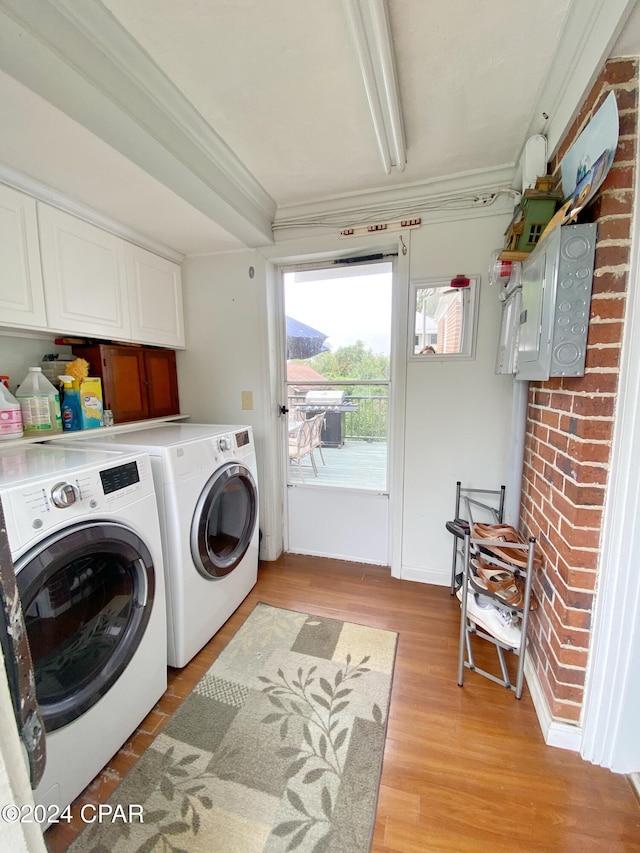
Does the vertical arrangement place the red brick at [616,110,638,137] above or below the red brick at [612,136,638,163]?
above

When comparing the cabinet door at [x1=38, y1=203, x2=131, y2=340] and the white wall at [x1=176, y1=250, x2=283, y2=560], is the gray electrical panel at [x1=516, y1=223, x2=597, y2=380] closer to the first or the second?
the white wall at [x1=176, y1=250, x2=283, y2=560]

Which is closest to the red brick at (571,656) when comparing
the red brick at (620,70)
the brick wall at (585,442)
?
the brick wall at (585,442)

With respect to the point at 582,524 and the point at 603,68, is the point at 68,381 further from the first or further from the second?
the point at 603,68

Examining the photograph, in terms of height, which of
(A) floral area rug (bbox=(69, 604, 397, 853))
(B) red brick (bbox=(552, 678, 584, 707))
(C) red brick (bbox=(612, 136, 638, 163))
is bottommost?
(A) floral area rug (bbox=(69, 604, 397, 853))

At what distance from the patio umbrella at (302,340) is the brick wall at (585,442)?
1445 millimetres

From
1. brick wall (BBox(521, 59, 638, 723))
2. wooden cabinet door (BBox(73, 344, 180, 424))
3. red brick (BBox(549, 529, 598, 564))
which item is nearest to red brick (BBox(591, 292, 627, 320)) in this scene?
brick wall (BBox(521, 59, 638, 723))

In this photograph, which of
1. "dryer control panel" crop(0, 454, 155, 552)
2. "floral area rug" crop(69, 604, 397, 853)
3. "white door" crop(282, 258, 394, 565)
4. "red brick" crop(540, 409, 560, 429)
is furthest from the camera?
"white door" crop(282, 258, 394, 565)

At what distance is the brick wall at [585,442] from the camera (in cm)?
100

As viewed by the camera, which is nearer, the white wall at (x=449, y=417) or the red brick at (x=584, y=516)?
the red brick at (x=584, y=516)

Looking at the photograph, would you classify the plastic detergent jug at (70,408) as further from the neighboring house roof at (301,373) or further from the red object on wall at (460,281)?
Result: the red object on wall at (460,281)

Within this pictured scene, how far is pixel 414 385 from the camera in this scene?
2029 millimetres

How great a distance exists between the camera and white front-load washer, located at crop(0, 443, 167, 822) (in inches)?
36.2

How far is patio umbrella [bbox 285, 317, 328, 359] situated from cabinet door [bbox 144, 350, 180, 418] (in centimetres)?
86

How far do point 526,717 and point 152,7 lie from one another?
107 inches
